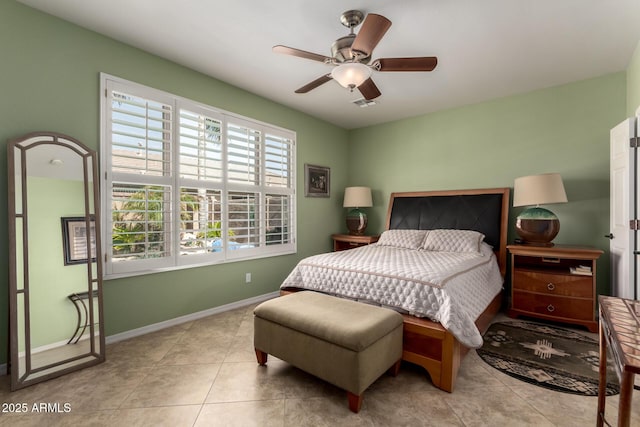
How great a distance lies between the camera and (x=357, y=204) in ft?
15.2

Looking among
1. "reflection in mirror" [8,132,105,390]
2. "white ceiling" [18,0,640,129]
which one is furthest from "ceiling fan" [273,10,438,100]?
"reflection in mirror" [8,132,105,390]

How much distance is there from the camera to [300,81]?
3.36 meters

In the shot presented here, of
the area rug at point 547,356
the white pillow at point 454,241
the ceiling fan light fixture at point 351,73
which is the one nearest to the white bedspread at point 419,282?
the white pillow at point 454,241

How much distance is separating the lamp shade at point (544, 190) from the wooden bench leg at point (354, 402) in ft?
8.94

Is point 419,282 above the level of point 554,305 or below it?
above

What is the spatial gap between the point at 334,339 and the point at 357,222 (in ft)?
10.1

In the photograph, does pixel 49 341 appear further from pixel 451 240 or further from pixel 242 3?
pixel 451 240

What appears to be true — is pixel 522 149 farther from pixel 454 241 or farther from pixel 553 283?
pixel 553 283

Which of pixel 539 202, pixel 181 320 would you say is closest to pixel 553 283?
pixel 539 202

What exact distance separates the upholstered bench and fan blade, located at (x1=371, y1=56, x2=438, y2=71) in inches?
69.1

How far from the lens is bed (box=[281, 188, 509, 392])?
6.37 ft

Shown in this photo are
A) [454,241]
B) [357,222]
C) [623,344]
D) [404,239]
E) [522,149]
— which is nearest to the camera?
[623,344]

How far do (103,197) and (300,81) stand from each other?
2290 millimetres

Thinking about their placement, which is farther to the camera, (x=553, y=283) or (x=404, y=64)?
(x=553, y=283)
